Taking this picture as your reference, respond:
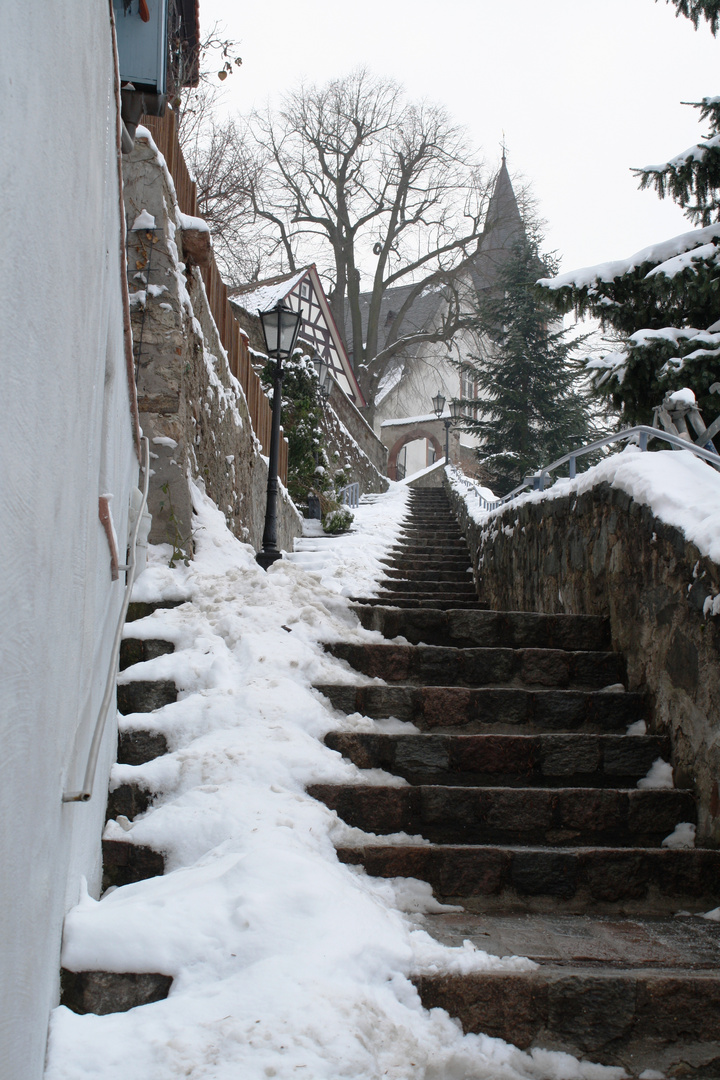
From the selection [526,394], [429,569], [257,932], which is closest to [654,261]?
[429,569]

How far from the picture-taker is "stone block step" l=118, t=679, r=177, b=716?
3.03 metres

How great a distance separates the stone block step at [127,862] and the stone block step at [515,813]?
0.57 m

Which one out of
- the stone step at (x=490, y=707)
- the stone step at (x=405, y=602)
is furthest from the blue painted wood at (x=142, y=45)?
the stone step at (x=405, y=602)

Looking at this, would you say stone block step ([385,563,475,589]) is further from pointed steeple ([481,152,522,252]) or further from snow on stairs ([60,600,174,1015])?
pointed steeple ([481,152,522,252])

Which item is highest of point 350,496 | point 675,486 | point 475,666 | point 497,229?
point 497,229

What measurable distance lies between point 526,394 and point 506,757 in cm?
1634

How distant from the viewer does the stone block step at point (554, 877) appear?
2457 mm

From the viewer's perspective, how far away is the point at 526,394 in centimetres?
1841

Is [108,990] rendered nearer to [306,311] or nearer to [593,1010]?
[593,1010]

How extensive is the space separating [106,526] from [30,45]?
53.3 inches

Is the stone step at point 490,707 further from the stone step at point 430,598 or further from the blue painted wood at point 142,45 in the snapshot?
the blue painted wood at point 142,45

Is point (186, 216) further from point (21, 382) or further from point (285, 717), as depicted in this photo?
point (21, 382)

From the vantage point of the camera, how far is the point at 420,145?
80.4 ft

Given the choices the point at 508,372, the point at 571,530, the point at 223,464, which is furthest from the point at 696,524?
the point at 508,372
